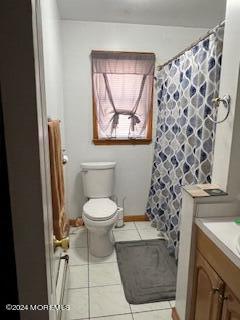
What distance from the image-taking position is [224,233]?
1.18 metres

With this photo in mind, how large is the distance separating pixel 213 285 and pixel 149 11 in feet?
7.48

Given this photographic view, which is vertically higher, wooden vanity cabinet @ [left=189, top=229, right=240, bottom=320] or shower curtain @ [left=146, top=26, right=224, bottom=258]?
shower curtain @ [left=146, top=26, right=224, bottom=258]

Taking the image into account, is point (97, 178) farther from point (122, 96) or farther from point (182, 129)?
point (182, 129)

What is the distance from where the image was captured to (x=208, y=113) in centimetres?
166

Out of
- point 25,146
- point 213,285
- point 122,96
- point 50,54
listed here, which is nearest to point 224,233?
point 213,285

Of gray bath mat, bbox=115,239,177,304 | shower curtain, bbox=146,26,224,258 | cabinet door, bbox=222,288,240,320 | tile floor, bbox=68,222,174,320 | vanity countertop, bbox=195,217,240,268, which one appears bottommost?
tile floor, bbox=68,222,174,320

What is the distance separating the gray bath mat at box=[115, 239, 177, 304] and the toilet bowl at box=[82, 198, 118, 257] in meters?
0.17

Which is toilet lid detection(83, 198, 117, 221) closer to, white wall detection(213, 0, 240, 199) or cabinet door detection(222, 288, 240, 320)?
white wall detection(213, 0, 240, 199)

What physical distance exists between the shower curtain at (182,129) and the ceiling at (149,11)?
48 centimetres

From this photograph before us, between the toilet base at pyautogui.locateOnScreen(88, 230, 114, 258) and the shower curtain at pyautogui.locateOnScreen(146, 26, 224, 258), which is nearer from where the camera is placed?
the shower curtain at pyautogui.locateOnScreen(146, 26, 224, 258)

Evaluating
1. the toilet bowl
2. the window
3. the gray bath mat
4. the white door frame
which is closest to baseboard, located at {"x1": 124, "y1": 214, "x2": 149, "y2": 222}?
the gray bath mat

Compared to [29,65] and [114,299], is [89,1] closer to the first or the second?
[29,65]

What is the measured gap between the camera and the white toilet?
2.20 meters

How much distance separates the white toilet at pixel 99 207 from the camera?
2.20m
